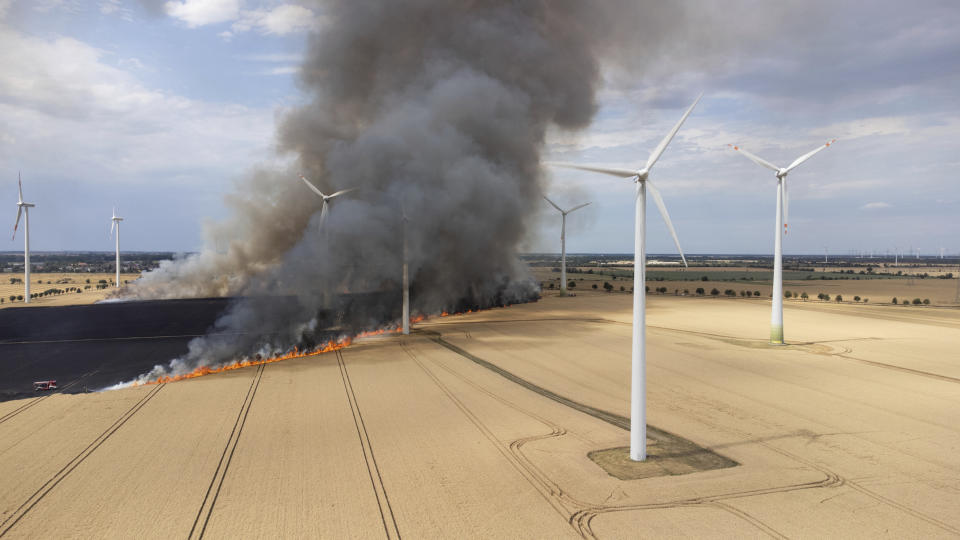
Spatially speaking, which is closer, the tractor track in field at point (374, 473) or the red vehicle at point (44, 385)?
the tractor track in field at point (374, 473)

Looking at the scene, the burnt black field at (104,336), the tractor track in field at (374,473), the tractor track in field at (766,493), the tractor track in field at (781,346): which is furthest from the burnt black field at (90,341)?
the tractor track in field at (766,493)

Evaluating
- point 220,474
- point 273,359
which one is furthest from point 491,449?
point 273,359

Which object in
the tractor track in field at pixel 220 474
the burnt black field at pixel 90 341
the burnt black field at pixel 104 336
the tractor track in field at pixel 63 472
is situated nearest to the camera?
the tractor track in field at pixel 220 474

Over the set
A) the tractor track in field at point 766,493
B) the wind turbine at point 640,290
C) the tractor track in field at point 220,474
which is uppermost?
the wind turbine at point 640,290

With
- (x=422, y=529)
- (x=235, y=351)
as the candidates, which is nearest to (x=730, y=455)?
(x=422, y=529)

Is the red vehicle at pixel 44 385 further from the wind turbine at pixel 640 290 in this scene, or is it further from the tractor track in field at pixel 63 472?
the wind turbine at pixel 640 290

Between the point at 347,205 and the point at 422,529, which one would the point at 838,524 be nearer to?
the point at 422,529
